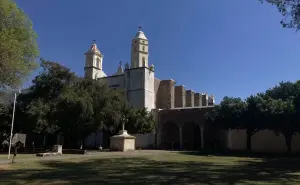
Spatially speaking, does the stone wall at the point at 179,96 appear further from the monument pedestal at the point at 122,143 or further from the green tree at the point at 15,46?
the green tree at the point at 15,46

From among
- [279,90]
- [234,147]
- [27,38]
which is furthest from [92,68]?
[27,38]

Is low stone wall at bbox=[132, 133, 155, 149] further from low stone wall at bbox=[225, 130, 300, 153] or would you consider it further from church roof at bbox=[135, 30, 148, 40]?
church roof at bbox=[135, 30, 148, 40]

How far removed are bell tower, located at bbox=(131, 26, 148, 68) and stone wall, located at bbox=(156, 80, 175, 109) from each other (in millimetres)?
6005

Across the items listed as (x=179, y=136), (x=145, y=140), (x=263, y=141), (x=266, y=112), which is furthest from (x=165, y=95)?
(x=266, y=112)

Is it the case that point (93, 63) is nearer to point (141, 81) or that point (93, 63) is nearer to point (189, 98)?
point (141, 81)

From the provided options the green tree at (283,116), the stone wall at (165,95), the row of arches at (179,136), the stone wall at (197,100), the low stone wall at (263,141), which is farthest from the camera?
the stone wall at (197,100)

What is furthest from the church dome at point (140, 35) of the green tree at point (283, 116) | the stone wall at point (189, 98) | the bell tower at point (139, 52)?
the green tree at point (283, 116)

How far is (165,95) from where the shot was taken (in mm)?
55156

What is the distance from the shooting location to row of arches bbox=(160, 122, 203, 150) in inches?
1923

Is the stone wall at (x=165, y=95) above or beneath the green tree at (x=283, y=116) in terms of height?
above

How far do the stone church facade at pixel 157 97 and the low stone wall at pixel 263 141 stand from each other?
4210mm

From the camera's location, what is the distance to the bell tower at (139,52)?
172 feet

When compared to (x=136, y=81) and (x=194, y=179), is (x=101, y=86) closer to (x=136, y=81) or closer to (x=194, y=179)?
(x=136, y=81)

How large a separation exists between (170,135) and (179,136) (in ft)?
5.54
